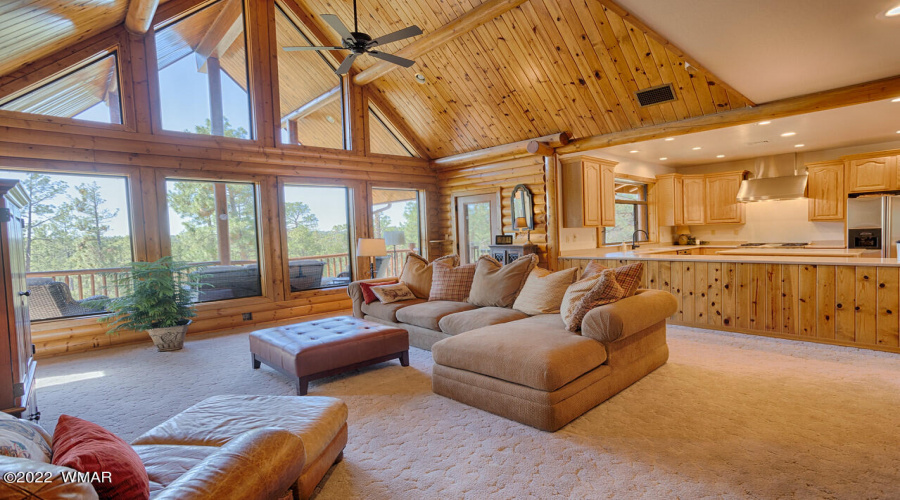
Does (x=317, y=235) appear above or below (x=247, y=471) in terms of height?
above

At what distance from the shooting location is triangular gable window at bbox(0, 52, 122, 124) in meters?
4.60

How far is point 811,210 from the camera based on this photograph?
6938 mm

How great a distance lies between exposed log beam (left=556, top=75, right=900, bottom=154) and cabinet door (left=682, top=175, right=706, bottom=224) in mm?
3092

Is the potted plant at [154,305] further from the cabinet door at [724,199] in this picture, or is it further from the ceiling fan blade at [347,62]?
the cabinet door at [724,199]

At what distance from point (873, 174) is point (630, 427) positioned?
21.2ft

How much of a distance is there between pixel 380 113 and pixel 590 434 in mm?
6463

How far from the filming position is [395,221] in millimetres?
7949

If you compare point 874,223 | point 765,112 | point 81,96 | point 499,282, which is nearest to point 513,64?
point 765,112

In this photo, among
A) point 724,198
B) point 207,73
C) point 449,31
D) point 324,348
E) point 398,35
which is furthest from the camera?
point 724,198

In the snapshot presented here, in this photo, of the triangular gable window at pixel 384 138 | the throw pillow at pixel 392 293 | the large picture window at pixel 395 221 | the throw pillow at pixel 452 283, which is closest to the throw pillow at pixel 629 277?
the throw pillow at pixel 452 283

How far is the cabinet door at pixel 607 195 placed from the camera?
6501mm

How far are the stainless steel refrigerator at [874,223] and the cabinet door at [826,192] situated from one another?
294 mm

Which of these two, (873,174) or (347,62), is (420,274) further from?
(873,174)

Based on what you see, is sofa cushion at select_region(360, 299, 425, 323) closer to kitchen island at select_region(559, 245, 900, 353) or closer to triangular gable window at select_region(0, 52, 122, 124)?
kitchen island at select_region(559, 245, 900, 353)
